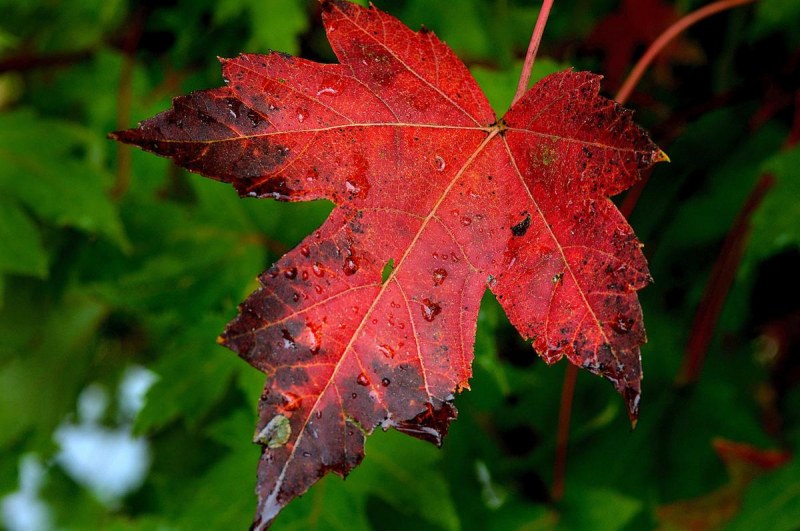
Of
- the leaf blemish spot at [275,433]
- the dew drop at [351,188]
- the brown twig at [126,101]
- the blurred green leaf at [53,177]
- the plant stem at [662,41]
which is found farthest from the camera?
the brown twig at [126,101]

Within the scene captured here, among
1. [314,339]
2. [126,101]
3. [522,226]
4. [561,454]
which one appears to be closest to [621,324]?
[522,226]

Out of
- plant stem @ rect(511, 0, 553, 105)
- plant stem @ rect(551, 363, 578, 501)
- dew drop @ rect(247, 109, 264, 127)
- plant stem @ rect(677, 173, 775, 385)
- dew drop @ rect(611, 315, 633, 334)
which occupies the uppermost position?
plant stem @ rect(511, 0, 553, 105)

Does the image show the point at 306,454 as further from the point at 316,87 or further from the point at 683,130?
the point at 683,130

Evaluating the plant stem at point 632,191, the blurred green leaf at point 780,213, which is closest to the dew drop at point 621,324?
the plant stem at point 632,191

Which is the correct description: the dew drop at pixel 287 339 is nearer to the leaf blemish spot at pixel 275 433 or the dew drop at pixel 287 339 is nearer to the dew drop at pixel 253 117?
the leaf blemish spot at pixel 275 433

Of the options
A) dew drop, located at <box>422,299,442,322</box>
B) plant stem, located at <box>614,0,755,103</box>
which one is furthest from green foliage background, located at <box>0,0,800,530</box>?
dew drop, located at <box>422,299,442,322</box>

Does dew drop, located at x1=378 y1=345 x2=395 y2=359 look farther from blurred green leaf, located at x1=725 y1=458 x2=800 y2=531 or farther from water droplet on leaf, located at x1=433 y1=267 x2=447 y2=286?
blurred green leaf, located at x1=725 y1=458 x2=800 y2=531
